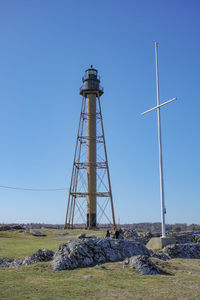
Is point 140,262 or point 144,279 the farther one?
point 140,262

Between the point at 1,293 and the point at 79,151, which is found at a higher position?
the point at 79,151

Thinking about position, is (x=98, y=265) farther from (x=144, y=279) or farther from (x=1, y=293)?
(x=1, y=293)

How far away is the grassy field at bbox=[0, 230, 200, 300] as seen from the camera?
8992 mm

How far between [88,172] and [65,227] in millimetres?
9479

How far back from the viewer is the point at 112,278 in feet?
36.5

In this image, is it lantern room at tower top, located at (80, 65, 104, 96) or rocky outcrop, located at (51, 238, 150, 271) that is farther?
lantern room at tower top, located at (80, 65, 104, 96)

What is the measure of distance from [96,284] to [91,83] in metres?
44.5

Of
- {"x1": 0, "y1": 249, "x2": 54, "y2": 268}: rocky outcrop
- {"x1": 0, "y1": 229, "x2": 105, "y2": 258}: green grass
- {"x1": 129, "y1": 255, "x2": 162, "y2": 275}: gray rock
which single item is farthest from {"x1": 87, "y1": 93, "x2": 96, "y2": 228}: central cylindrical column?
{"x1": 129, "y1": 255, "x2": 162, "y2": 275}: gray rock

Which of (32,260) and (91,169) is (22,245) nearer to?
(32,260)

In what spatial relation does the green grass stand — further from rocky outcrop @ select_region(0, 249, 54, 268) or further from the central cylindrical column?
the central cylindrical column

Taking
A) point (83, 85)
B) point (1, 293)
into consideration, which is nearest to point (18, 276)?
point (1, 293)


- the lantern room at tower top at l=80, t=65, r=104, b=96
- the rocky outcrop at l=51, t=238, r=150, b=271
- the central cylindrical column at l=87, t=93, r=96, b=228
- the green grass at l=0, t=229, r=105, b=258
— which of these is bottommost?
the green grass at l=0, t=229, r=105, b=258

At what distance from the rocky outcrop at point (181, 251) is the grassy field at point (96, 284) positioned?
5.34 meters

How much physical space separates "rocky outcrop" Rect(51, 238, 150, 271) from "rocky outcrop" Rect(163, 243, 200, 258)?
338 centimetres
